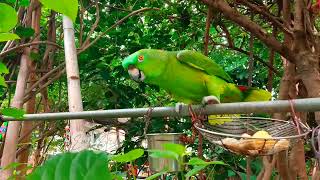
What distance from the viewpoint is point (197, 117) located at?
92 cm

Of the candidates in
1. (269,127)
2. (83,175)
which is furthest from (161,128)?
(83,175)

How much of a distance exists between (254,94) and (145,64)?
310 millimetres

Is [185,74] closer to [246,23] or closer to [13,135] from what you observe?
[246,23]

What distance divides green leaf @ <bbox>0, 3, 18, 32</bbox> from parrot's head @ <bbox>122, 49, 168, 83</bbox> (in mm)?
732

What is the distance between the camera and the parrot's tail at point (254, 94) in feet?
3.62

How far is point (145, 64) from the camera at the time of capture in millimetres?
1164

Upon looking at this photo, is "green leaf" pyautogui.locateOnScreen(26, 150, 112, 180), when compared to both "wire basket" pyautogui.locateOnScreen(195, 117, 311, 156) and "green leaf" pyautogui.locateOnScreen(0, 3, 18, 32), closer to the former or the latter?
"green leaf" pyautogui.locateOnScreen(0, 3, 18, 32)

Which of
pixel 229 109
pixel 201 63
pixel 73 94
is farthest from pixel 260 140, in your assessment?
pixel 73 94

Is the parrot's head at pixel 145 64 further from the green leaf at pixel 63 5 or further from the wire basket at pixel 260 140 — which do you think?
the green leaf at pixel 63 5

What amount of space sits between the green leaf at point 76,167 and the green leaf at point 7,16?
208mm

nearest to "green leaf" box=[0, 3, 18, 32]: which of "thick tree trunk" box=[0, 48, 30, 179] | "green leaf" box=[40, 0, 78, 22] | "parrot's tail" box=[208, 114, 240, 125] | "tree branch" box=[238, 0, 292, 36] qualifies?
"green leaf" box=[40, 0, 78, 22]

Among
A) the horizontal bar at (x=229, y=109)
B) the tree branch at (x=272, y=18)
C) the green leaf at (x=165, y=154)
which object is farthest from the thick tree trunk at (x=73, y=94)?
the tree branch at (x=272, y=18)

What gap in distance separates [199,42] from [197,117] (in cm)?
151

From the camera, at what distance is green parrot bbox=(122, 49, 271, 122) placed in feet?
3.85
